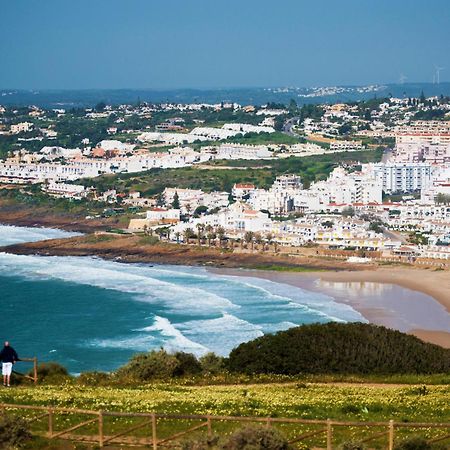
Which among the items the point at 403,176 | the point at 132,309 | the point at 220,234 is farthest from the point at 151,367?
the point at 403,176

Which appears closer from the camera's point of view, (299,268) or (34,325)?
(34,325)

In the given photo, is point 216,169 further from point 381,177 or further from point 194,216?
point 194,216

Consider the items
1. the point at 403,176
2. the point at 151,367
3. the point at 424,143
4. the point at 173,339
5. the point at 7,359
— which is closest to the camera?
the point at 7,359

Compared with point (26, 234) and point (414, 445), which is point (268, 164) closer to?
point (26, 234)

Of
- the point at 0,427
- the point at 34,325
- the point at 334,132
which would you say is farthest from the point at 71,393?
the point at 334,132

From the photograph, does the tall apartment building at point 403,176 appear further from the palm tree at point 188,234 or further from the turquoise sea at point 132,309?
the turquoise sea at point 132,309

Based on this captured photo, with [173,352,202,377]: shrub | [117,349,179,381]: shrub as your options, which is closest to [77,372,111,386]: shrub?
[117,349,179,381]: shrub

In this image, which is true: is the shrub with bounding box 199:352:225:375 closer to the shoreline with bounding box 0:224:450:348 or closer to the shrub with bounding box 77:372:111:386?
the shrub with bounding box 77:372:111:386
